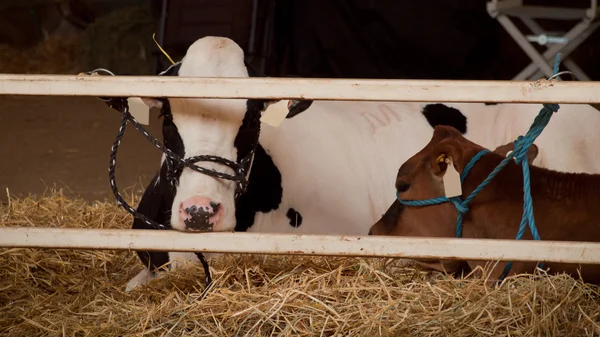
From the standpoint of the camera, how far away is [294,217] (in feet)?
13.0

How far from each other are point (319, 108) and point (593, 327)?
7.24 ft

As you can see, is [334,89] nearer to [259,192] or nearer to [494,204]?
[494,204]

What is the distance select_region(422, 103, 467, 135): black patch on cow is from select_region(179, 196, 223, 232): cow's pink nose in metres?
2.04

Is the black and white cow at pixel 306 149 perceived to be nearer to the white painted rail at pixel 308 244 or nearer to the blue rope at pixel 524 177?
the white painted rail at pixel 308 244

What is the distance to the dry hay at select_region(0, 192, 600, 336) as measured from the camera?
2670 millimetres

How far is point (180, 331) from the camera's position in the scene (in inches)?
109

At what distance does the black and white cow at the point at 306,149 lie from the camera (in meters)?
3.15

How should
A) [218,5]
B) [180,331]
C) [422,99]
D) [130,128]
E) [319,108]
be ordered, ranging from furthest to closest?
1. [130,128]
2. [218,5]
3. [319,108]
4. [180,331]
5. [422,99]

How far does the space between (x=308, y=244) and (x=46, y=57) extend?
8.64 metres

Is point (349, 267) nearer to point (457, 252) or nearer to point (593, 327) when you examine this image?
point (457, 252)

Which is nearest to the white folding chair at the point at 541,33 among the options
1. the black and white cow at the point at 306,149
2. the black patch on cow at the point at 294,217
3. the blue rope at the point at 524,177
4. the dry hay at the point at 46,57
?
the black and white cow at the point at 306,149

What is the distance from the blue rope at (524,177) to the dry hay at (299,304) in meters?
0.19

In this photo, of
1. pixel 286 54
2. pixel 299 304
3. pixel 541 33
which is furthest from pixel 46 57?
pixel 299 304

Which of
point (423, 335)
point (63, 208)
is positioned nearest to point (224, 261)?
point (423, 335)
